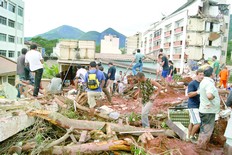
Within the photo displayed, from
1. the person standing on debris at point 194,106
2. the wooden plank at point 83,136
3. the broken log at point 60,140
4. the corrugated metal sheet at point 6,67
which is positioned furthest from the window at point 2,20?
the person standing on debris at point 194,106

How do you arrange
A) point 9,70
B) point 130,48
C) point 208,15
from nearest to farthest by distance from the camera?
point 9,70 → point 208,15 → point 130,48

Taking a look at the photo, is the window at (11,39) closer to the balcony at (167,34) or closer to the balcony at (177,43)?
the balcony at (167,34)

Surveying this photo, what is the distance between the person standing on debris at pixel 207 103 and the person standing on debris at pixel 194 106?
0.15 meters

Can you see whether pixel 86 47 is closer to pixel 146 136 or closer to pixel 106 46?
pixel 146 136

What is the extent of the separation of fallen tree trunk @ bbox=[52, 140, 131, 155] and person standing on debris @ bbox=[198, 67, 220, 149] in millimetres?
1770

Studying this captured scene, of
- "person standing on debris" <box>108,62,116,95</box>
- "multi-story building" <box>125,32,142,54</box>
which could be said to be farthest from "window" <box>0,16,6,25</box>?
"multi-story building" <box>125,32,142,54</box>

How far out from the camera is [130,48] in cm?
6550

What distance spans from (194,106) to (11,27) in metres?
40.1

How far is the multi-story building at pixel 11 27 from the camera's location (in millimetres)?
36250

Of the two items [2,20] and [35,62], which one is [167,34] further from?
[35,62]

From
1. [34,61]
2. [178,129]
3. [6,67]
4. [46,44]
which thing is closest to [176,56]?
[6,67]

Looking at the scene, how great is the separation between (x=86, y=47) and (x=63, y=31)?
5879 inches

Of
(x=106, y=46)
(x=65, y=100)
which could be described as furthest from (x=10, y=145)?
(x=106, y=46)

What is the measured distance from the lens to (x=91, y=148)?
4977 millimetres
